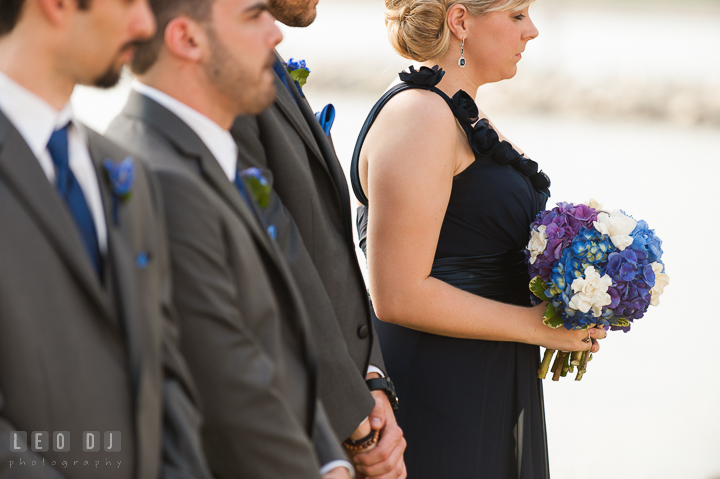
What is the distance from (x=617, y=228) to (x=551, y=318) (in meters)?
0.39

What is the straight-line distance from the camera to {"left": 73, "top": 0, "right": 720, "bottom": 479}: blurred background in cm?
466

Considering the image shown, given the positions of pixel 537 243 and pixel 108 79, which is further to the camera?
pixel 537 243

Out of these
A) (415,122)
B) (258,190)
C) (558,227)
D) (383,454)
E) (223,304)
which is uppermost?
(415,122)

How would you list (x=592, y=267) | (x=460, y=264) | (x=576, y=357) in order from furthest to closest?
(x=576, y=357) < (x=460, y=264) < (x=592, y=267)

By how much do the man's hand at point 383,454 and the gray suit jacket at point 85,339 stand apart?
824mm

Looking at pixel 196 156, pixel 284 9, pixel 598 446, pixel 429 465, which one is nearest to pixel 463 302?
pixel 429 465

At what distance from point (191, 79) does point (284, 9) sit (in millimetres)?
795

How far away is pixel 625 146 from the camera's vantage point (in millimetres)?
14219

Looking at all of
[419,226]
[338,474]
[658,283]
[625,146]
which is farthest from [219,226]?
[625,146]

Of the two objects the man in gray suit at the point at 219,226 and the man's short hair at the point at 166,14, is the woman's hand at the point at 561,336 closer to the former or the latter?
the man in gray suit at the point at 219,226

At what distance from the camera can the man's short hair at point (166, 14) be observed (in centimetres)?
133

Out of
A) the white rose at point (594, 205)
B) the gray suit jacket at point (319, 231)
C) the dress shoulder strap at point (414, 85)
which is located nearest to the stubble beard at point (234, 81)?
the gray suit jacket at point (319, 231)

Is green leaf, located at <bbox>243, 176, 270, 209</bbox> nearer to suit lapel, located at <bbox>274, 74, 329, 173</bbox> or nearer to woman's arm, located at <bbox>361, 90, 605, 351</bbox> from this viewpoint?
suit lapel, located at <bbox>274, 74, 329, 173</bbox>

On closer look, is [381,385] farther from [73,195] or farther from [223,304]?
[73,195]
